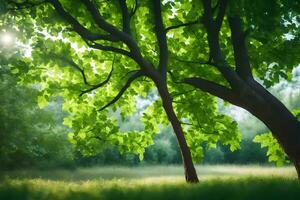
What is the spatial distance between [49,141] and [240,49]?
3089 cm

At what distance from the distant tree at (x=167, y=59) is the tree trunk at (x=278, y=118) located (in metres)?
0.03

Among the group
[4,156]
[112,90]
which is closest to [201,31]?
[112,90]

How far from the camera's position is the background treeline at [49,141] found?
3206cm

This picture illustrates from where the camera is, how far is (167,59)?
12.3 meters

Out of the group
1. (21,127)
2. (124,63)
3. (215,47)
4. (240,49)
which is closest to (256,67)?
(240,49)

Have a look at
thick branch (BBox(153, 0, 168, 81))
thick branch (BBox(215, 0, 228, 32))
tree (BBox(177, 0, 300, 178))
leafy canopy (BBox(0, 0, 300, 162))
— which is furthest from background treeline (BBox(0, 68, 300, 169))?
thick branch (BBox(215, 0, 228, 32))

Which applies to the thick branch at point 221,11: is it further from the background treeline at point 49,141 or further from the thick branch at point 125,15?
the background treeline at point 49,141

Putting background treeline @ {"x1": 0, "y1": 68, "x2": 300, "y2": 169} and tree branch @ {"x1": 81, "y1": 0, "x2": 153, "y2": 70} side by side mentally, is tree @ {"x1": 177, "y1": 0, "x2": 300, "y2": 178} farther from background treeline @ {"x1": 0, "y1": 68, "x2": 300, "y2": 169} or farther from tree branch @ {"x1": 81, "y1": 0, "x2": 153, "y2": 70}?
background treeline @ {"x1": 0, "y1": 68, "x2": 300, "y2": 169}

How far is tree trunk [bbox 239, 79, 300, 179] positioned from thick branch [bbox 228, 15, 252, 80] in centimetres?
66

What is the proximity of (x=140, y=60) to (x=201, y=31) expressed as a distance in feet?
8.53

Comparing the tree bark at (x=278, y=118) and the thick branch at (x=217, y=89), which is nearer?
the tree bark at (x=278, y=118)

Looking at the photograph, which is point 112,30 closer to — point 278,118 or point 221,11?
point 221,11

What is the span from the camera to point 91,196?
934 cm

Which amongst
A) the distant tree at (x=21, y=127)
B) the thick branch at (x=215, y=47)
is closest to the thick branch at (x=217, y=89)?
the thick branch at (x=215, y=47)
